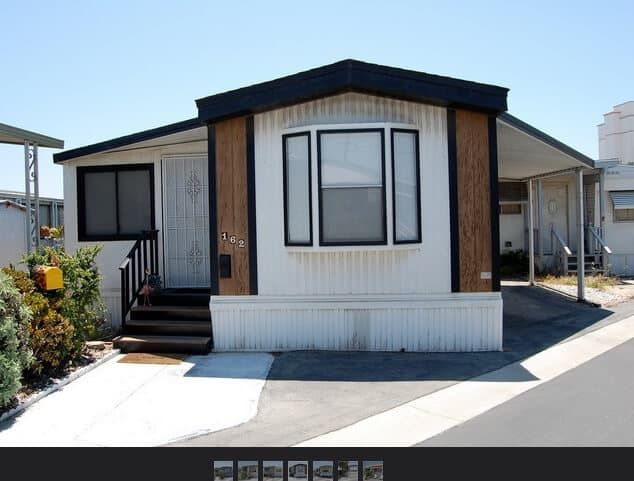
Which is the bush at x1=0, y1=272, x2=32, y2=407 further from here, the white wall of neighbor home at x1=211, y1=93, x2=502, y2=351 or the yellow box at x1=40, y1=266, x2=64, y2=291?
the white wall of neighbor home at x1=211, y1=93, x2=502, y2=351

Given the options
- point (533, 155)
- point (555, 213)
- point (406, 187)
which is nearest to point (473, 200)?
point (406, 187)

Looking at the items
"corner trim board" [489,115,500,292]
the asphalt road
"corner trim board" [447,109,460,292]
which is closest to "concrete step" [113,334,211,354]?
"corner trim board" [447,109,460,292]

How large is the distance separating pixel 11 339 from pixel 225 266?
112 inches

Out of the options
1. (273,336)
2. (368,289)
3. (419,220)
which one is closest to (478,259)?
(419,220)

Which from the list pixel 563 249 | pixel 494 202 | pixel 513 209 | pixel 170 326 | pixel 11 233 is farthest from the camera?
pixel 513 209

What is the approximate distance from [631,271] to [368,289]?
10.9 m

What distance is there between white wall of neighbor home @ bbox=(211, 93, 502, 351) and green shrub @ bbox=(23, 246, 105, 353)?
4.95 feet

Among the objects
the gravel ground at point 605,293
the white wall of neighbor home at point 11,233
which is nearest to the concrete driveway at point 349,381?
the gravel ground at point 605,293

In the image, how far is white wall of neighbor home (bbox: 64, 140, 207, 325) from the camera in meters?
8.52

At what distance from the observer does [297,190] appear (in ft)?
21.9

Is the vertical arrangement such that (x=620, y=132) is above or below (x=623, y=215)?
above

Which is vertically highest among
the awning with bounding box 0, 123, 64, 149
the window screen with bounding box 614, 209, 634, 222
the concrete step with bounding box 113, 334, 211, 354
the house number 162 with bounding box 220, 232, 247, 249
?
the awning with bounding box 0, 123, 64, 149

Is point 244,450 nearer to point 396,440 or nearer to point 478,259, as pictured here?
point 396,440

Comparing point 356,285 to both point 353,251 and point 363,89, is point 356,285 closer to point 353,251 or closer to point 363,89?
point 353,251
